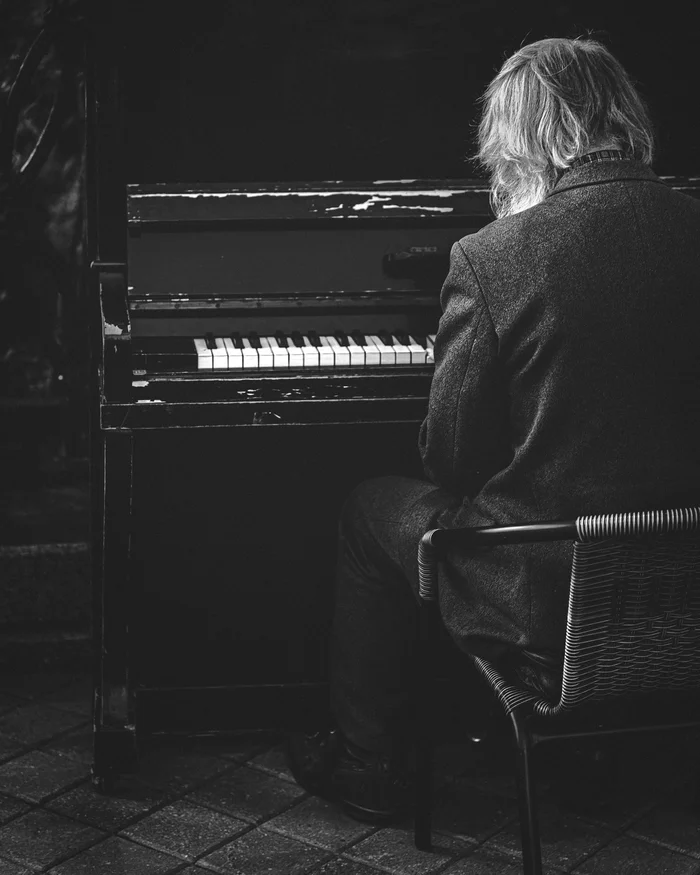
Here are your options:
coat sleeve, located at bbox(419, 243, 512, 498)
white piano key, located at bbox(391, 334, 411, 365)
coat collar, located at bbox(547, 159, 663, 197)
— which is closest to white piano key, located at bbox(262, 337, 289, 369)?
white piano key, located at bbox(391, 334, 411, 365)

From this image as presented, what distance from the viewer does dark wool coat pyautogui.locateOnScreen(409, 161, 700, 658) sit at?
5.77ft

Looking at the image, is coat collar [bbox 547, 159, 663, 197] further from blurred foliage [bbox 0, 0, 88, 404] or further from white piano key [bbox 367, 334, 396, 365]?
blurred foliage [bbox 0, 0, 88, 404]

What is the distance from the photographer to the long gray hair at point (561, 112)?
75.7 inches

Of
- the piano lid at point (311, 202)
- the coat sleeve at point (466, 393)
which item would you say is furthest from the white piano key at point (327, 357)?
the coat sleeve at point (466, 393)

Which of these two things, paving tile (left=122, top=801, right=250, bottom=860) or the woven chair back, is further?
paving tile (left=122, top=801, right=250, bottom=860)

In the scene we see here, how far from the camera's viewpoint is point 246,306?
8.48 feet

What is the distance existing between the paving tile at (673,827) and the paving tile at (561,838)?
8 centimetres

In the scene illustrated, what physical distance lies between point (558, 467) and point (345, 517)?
0.75m

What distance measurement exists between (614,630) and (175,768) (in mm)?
1356

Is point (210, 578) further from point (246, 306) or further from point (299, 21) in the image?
point (299, 21)

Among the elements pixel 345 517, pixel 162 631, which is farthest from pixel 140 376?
pixel 162 631

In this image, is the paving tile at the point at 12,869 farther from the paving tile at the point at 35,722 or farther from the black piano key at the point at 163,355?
the black piano key at the point at 163,355

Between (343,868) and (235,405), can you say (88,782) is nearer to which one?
(343,868)

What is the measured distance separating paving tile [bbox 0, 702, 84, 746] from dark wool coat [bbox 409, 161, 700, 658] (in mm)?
1484
